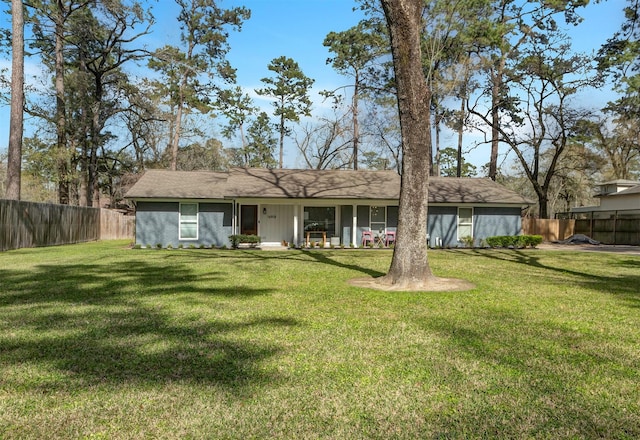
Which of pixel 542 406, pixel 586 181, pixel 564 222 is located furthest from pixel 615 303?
pixel 586 181

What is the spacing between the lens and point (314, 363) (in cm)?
378

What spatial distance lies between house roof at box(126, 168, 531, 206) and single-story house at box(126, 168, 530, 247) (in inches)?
1.8

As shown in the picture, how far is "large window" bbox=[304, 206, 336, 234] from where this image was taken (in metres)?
20.2

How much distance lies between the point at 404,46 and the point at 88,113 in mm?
24229

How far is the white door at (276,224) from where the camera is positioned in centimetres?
2008

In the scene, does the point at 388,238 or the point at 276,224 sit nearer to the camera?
the point at 388,238

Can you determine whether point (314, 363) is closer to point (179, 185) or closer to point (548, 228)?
point (179, 185)

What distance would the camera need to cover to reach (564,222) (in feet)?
87.9

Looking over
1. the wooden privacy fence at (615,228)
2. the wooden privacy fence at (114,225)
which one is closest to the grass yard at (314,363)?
the wooden privacy fence at (114,225)

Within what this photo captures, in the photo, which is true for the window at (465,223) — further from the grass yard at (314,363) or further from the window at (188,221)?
the grass yard at (314,363)

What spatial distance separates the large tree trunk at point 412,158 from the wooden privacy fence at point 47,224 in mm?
13659

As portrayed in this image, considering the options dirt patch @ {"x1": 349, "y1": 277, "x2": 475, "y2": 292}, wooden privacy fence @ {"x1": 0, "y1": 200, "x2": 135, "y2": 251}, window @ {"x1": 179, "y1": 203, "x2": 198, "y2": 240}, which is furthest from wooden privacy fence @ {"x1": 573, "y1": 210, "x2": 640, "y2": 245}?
wooden privacy fence @ {"x1": 0, "y1": 200, "x2": 135, "y2": 251}

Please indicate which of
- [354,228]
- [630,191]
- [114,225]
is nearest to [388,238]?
[354,228]

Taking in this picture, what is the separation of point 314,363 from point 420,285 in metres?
4.58
